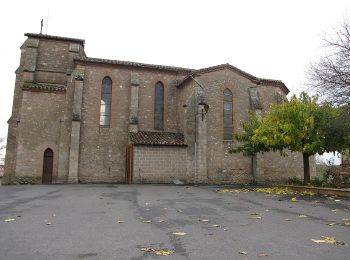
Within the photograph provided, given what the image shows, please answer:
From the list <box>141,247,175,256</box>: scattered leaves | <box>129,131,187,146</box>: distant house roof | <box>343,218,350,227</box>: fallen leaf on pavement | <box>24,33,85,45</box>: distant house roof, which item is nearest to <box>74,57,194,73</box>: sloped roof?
<box>24,33,85,45</box>: distant house roof

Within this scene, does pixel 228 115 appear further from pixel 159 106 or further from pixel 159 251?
pixel 159 251

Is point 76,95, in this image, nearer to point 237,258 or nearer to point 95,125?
point 95,125

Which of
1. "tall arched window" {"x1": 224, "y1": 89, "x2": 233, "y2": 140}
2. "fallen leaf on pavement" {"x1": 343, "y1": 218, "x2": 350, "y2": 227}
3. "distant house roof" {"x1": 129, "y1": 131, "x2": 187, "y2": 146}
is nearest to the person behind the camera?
"fallen leaf on pavement" {"x1": 343, "y1": 218, "x2": 350, "y2": 227}

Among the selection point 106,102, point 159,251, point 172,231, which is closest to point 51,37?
point 106,102

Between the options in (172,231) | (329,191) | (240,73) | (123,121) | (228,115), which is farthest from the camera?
(240,73)

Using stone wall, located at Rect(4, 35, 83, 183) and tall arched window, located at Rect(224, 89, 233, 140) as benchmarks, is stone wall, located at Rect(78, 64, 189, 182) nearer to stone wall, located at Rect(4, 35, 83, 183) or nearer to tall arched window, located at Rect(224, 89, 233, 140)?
stone wall, located at Rect(4, 35, 83, 183)

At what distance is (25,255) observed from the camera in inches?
189

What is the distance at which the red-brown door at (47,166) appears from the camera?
959 inches

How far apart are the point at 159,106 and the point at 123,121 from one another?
356 centimetres

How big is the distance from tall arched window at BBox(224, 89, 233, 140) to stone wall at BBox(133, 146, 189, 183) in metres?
4.00

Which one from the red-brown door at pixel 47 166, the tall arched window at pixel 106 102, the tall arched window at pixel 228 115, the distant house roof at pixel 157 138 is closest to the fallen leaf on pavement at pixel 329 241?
the distant house roof at pixel 157 138

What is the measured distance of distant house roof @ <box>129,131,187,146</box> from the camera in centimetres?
2398

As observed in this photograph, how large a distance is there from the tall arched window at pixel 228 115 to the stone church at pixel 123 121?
0.08 metres

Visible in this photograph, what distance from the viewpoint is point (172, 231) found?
264 inches
